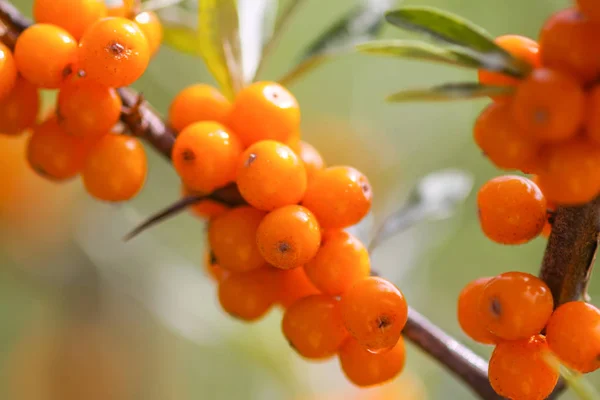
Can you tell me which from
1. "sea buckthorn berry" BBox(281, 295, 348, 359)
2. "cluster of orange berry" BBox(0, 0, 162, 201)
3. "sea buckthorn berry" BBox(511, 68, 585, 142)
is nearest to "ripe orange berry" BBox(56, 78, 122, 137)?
"cluster of orange berry" BBox(0, 0, 162, 201)

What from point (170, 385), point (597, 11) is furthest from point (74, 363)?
point (597, 11)

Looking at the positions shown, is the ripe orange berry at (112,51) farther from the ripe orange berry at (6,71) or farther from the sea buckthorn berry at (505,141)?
the sea buckthorn berry at (505,141)

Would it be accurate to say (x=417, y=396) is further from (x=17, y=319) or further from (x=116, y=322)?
(x=17, y=319)

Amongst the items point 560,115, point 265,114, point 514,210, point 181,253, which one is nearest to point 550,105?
point 560,115

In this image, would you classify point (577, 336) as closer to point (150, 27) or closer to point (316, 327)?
point (316, 327)

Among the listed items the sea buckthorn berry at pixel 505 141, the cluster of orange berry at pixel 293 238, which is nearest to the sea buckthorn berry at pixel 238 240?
the cluster of orange berry at pixel 293 238
